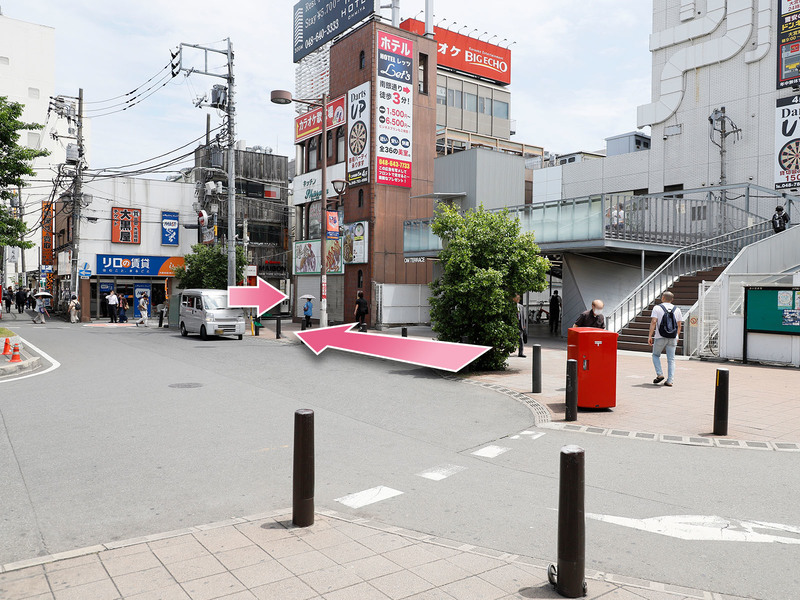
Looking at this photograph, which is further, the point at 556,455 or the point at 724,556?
the point at 556,455

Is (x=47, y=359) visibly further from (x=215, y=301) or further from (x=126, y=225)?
(x=126, y=225)

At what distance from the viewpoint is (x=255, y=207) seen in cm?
4647

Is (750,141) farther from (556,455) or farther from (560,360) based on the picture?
(556,455)

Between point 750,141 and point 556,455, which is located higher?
point 750,141

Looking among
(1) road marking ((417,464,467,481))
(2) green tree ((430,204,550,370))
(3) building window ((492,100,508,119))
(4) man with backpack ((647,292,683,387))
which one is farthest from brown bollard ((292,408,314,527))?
(3) building window ((492,100,508,119))

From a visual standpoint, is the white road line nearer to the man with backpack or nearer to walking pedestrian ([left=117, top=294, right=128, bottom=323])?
the man with backpack

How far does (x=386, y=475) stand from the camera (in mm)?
6328

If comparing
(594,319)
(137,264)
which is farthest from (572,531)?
(137,264)

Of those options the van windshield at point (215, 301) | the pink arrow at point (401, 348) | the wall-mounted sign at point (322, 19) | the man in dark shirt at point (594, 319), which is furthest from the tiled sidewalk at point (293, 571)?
the wall-mounted sign at point (322, 19)

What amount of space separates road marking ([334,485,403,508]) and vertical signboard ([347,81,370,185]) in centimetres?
2585

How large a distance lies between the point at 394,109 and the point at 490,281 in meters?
19.2

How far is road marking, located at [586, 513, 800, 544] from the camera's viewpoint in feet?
15.4

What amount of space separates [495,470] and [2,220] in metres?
21.2

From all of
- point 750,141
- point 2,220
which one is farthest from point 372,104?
point 750,141
